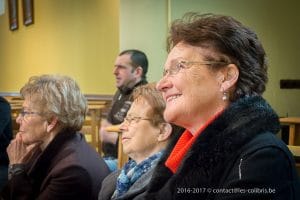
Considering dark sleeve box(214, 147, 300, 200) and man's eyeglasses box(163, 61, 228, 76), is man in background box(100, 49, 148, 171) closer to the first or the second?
man's eyeglasses box(163, 61, 228, 76)

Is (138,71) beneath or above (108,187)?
above

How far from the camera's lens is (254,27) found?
436 cm

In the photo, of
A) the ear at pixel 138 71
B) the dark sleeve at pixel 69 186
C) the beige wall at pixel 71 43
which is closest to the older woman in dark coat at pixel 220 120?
the dark sleeve at pixel 69 186

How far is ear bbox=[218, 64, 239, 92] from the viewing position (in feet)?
3.16

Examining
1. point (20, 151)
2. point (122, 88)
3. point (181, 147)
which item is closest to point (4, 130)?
point (20, 151)

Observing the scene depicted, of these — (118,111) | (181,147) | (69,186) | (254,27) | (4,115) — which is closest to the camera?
(181,147)

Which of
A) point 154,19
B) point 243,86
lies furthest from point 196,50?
point 154,19

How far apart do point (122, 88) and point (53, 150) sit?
1559mm

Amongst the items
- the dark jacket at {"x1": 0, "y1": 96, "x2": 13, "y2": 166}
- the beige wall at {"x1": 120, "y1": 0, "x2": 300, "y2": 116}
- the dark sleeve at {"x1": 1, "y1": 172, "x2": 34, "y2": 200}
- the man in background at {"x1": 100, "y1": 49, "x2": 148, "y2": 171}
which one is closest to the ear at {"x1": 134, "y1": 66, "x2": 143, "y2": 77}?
the man in background at {"x1": 100, "y1": 49, "x2": 148, "y2": 171}

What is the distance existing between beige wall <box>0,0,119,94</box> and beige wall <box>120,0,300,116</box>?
268mm

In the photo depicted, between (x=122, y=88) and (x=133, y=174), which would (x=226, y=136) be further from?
(x=122, y=88)

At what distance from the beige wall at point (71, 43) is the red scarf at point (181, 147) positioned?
3.43 meters

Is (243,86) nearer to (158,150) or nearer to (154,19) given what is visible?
(158,150)

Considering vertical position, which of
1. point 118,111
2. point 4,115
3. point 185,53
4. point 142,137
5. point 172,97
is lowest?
point 118,111
